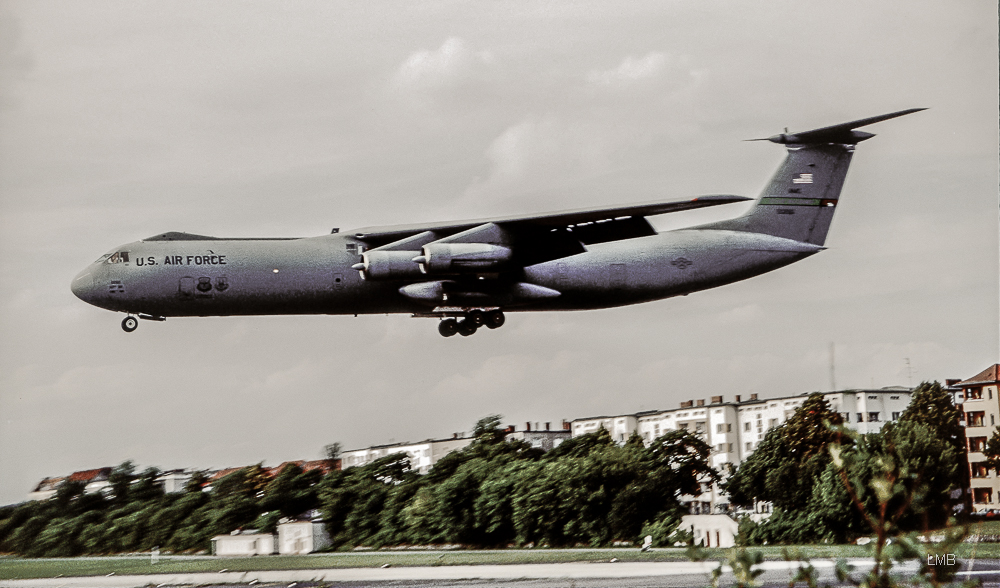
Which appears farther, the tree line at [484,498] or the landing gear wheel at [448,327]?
the tree line at [484,498]

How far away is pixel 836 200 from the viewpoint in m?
32.9

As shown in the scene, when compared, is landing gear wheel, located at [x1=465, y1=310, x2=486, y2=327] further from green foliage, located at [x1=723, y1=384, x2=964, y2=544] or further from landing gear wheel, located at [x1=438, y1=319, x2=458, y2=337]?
green foliage, located at [x1=723, y1=384, x2=964, y2=544]

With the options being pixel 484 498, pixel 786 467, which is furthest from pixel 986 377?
pixel 484 498

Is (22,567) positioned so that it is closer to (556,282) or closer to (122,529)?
(122,529)

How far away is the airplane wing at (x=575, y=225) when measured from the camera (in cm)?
2661

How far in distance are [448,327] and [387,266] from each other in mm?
3880

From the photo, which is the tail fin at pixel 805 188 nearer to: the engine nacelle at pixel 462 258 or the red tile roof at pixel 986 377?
the engine nacelle at pixel 462 258

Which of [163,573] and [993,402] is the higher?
[993,402]

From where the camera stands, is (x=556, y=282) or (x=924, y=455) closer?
(x=556, y=282)

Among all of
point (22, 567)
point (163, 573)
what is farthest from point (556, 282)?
point (22, 567)

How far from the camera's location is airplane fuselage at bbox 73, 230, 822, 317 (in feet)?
86.0

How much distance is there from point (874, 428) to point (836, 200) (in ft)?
125

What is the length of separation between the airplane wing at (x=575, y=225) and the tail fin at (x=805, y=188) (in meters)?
5.35

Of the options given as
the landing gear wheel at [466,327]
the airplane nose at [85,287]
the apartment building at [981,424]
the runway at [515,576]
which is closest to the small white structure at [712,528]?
the apartment building at [981,424]
